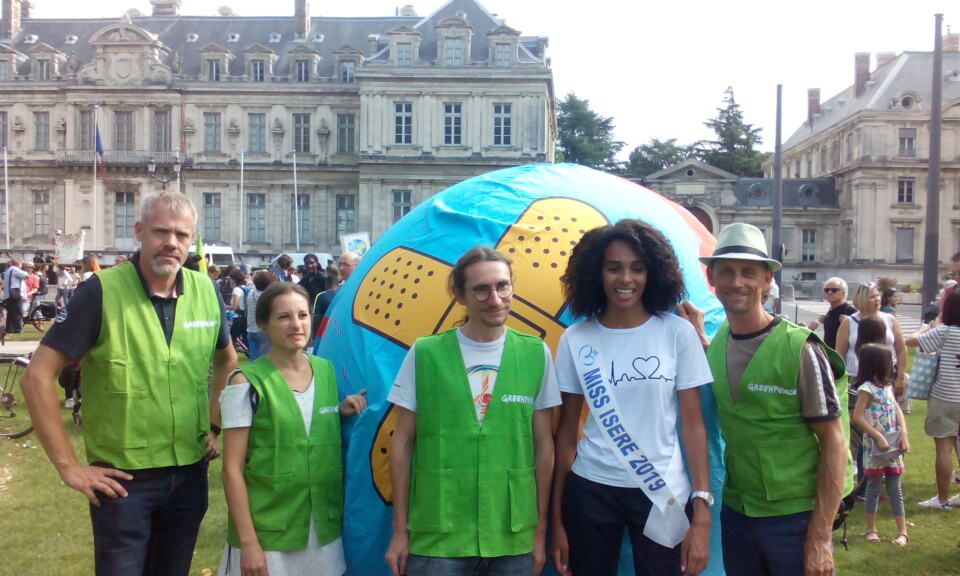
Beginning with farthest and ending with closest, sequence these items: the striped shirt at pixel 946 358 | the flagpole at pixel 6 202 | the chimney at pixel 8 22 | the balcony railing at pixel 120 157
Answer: the chimney at pixel 8 22, the flagpole at pixel 6 202, the balcony railing at pixel 120 157, the striped shirt at pixel 946 358

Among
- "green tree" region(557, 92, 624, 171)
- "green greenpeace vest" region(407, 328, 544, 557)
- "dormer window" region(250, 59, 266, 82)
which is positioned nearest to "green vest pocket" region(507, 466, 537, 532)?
"green greenpeace vest" region(407, 328, 544, 557)

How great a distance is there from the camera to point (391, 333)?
4430 millimetres

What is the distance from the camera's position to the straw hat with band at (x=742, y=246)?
142 inches

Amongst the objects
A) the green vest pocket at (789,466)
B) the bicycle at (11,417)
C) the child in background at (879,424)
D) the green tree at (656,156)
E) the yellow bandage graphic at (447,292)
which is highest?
the green tree at (656,156)

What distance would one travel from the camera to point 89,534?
6.88m

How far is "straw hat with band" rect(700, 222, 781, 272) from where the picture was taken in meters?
3.60

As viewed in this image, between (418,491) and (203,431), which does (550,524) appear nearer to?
(418,491)

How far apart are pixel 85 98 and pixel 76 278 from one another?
98.0 ft

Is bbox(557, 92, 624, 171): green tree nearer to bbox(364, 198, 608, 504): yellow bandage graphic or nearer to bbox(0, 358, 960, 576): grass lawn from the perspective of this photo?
bbox(0, 358, 960, 576): grass lawn

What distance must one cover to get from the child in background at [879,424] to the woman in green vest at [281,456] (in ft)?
15.7

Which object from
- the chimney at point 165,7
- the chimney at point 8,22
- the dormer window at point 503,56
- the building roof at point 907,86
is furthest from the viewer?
the building roof at point 907,86

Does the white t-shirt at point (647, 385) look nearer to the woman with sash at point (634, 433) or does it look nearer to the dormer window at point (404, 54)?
the woman with sash at point (634, 433)

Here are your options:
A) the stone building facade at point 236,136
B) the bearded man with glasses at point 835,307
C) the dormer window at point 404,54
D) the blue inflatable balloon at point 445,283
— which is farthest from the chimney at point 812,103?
the blue inflatable balloon at point 445,283

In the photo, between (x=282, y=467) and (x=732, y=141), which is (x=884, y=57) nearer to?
(x=732, y=141)
